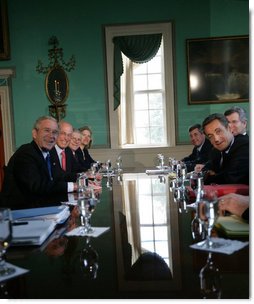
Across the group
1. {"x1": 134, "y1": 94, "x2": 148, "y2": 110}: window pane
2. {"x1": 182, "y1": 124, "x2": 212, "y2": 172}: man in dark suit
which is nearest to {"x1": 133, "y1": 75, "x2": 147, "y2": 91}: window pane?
{"x1": 134, "y1": 94, "x2": 148, "y2": 110}: window pane

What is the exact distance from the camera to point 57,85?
6.84m

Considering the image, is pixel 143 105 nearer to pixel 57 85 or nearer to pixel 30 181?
pixel 57 85

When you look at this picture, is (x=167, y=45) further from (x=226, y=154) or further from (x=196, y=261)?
(x=196, y=261)

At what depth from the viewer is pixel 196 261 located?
117 cm

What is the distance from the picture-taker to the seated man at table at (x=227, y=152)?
9.29ft

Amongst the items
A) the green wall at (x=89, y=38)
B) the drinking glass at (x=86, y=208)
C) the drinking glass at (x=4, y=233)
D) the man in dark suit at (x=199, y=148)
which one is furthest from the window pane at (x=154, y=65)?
the drinking glass at (x=4, y=233)

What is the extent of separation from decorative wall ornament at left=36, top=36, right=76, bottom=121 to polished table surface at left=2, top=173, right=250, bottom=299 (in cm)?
523

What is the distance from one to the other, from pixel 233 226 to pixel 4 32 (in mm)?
6263

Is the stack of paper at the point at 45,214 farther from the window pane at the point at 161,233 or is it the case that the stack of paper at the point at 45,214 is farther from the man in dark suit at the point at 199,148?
the man in dark suit at the point at 199,148

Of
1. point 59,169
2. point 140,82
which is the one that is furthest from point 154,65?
point 59,169

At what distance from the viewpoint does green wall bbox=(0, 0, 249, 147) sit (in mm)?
6574

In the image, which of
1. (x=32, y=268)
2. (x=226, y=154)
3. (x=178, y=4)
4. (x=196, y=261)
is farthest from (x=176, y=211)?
(x=178, y=4)

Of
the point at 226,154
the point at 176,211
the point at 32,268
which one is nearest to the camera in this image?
the point at 32,268

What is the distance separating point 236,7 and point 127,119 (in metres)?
2.56
